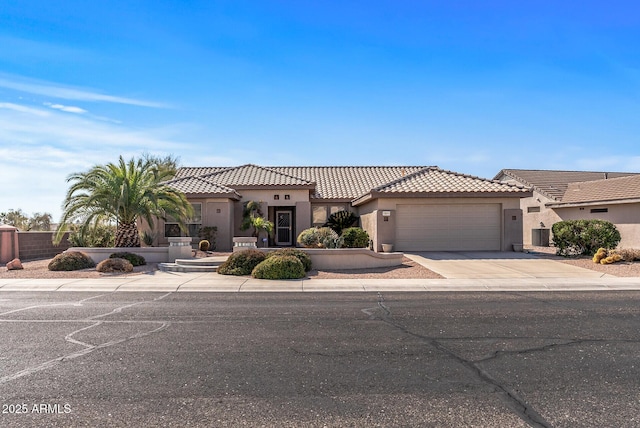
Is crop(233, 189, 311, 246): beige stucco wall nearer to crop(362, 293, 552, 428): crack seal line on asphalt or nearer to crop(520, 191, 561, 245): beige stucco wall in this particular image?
crop(520, 191, 561, 245): beige stucco wall

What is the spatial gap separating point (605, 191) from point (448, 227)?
37.4ft

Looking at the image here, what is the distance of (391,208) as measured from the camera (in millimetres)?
22422

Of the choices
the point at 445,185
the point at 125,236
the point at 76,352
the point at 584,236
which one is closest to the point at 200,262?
the point at 125,236

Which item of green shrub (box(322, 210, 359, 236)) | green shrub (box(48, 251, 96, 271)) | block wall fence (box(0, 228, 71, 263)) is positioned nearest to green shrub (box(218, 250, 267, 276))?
green shrub (box(48, 251, 96, 271))

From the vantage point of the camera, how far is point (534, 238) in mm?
30000

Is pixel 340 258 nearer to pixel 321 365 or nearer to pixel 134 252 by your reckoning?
pixel 134 252

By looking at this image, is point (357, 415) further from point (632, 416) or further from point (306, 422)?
point (632, 416)

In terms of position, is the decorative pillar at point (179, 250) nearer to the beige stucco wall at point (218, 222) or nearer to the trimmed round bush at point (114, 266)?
the trimmed round bush at point (114, 266)

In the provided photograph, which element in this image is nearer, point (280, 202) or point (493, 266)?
point (493, 266)

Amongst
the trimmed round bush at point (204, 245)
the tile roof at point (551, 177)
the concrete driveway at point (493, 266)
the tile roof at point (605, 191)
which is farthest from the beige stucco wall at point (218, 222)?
the tile roof at point (551, 177)

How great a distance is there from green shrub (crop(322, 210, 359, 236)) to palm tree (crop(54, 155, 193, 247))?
30.7 ft

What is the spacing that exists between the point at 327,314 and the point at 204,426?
5361mm

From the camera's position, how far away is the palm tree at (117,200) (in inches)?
737

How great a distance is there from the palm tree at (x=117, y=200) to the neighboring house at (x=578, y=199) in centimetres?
2284
